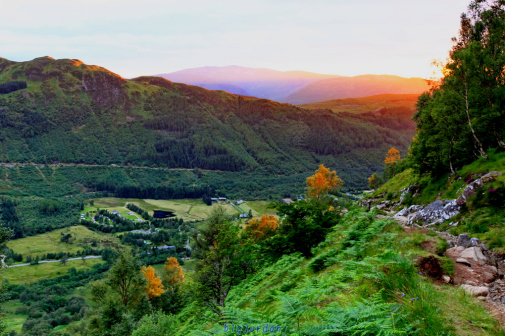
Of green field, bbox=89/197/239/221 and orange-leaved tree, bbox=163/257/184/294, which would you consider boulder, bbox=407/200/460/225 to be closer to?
orange-leaved tree, bbox=163/257/184/294

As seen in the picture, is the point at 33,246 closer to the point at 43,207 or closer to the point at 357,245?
the point at 43,207

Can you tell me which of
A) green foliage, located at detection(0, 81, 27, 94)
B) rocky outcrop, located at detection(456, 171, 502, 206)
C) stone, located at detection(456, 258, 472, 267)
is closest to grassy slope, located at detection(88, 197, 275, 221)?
rocky outcrop, located at detection(456, 171, 502, 206)

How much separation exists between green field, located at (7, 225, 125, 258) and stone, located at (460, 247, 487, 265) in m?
101

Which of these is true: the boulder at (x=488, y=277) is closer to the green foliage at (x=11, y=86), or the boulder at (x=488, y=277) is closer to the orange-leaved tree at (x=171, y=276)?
the orange-leaved tree at (x=171, y=276)

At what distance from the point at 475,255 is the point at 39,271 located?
9776 cm

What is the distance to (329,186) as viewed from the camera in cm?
4350

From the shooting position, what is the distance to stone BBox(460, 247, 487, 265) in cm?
794

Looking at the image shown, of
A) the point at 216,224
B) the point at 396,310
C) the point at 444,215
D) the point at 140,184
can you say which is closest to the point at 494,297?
the point at 396,310

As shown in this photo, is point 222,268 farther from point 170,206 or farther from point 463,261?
point 170,206

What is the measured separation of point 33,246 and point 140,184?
72.1 meters

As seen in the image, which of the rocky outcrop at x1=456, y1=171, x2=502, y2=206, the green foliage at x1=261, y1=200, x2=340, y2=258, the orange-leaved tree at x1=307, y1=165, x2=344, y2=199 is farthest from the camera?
the orange-leaved tree at x1=307, y1=165, x2=344, y2=199

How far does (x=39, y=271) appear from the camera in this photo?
246 ft

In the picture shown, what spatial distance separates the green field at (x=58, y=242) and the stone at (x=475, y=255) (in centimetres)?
10074

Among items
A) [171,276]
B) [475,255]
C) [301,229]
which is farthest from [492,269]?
[171,276]
